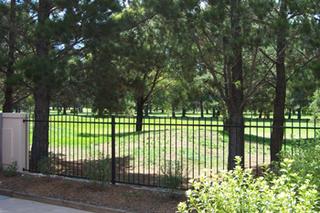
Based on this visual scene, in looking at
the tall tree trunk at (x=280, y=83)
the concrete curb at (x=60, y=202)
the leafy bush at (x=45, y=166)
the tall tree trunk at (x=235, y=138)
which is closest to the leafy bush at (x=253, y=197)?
the concrete curb at (x=60, y=202)

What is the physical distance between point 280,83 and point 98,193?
5.31m

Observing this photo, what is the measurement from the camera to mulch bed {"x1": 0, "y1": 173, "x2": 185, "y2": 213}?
8016 millimetres

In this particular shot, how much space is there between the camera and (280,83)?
37.8 feet

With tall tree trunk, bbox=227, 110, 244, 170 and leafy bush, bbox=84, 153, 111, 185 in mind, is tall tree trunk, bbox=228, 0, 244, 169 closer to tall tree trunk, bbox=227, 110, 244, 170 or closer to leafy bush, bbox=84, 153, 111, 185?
tall tree trunk, bbox=227, 110, 244, 170

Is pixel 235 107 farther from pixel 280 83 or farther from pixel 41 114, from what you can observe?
pixel 41 114

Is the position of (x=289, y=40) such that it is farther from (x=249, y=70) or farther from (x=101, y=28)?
(x=101, y=28)

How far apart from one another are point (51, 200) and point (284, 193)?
630cm

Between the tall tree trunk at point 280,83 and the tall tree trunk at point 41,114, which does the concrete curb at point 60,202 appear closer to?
the tall tree trunk at point 41,114

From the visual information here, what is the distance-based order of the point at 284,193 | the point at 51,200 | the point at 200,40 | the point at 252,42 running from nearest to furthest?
the point at 284,193 < the point at 252,42 < the point at 51,200 < the point at 200,40

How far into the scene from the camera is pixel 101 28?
10844 millimetres

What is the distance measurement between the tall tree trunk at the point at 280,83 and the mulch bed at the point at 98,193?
248 centimetres

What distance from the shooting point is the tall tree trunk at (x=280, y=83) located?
26.1 ft

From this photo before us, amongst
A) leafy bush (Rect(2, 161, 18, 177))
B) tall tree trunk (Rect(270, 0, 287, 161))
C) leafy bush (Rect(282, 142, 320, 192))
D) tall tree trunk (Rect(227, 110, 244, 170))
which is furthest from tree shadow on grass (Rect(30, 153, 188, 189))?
leafy bush (Rect(282, 142, 320, 192))

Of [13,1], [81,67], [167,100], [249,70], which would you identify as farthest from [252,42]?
[167,100]
